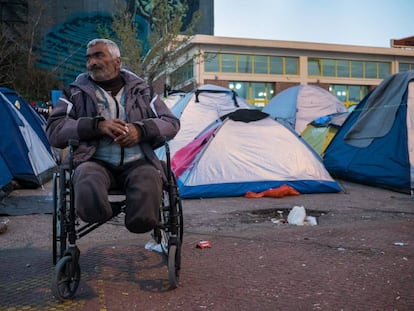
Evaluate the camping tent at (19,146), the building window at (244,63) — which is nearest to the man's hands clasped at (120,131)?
the camping tent at (19,146)

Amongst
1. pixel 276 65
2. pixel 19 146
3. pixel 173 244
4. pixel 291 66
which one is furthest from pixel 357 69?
pixel 173 244

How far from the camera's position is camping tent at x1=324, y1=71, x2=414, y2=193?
7.75 m

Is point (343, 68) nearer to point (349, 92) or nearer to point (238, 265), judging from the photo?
point (349, 92)

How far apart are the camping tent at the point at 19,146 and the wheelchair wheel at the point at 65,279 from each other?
17.7 ft

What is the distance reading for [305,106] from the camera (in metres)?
14.9

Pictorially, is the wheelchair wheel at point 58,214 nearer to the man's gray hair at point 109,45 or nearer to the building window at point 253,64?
the man's gray hair at point 109,45

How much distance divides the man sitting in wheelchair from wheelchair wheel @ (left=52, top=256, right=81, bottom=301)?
286 millimetres

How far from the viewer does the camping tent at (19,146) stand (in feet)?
26.1

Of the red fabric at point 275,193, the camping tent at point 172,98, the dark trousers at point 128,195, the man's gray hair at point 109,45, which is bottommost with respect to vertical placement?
the red fabric at point 275,193

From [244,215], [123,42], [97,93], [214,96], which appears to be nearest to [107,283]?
[97,93]

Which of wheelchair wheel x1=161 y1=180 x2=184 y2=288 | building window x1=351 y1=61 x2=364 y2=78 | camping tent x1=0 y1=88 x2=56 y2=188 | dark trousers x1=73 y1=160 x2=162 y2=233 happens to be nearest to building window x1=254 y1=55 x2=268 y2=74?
building window x1=351 y1=61 x2=364 y2=78

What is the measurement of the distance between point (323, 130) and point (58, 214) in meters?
9.45

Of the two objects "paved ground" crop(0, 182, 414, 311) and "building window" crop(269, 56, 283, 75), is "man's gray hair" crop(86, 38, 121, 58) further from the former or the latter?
"building window" crop(269, 56, 283, 75)

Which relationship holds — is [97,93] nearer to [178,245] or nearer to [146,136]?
[146,136]
